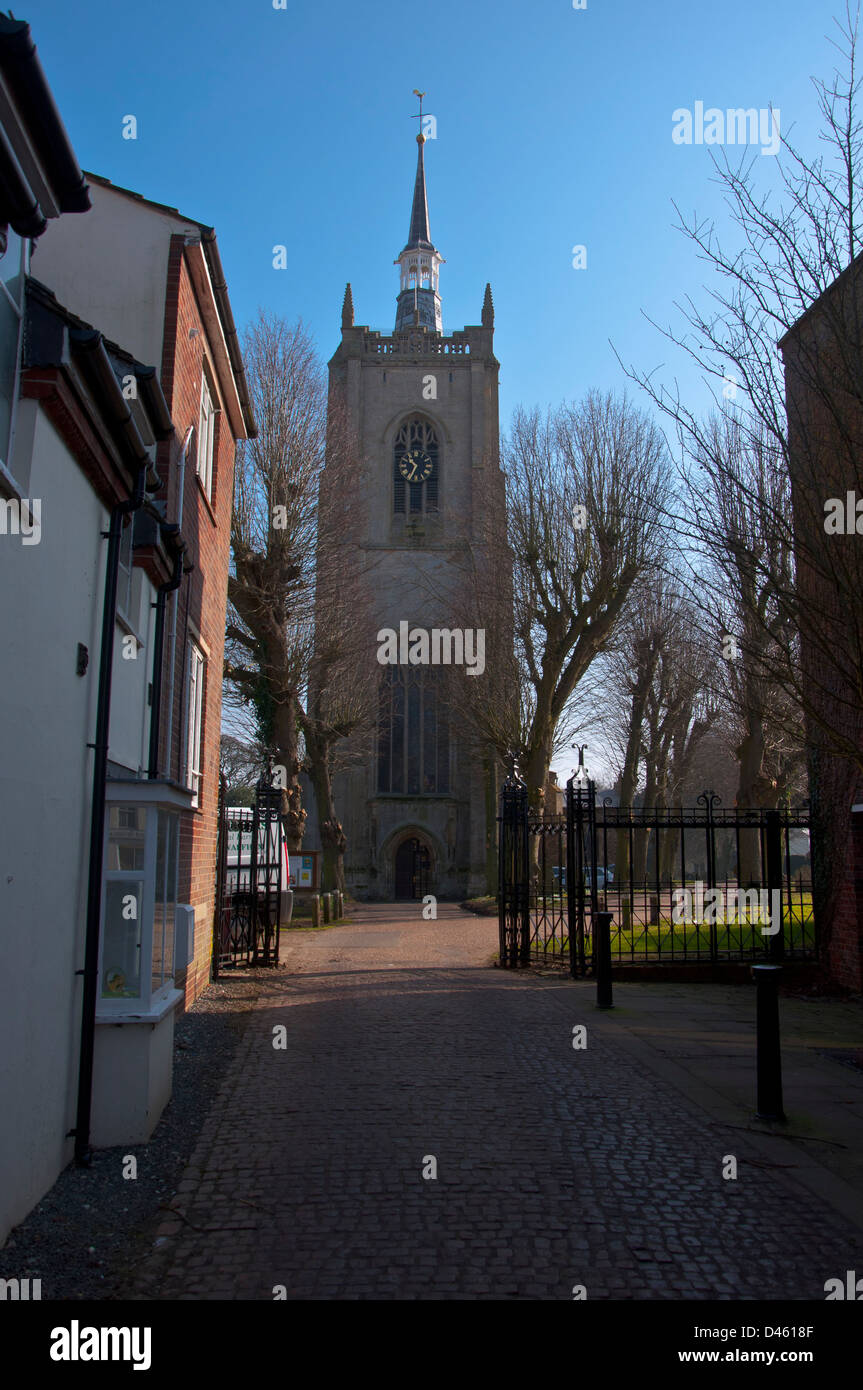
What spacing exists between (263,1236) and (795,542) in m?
6.19

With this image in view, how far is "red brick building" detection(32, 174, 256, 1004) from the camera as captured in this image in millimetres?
9344

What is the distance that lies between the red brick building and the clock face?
35.8 meters

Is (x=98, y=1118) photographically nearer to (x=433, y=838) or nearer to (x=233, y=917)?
(x=233, y=917)

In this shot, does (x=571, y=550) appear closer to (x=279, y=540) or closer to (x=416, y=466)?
(x=279, y=540)

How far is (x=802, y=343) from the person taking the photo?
8242 mm

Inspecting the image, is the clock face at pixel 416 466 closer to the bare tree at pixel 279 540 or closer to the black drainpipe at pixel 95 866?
the bare tree at pixel 279 540

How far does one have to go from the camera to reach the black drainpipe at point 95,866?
545 cm

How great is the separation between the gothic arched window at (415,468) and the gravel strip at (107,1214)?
4151 centimetres

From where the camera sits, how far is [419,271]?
5838 cm
